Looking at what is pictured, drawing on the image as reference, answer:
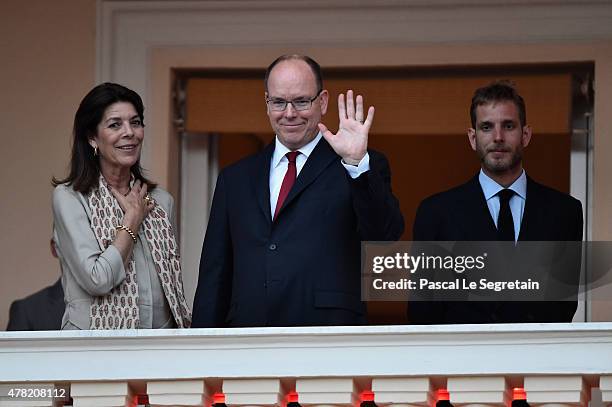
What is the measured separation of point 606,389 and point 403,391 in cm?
66

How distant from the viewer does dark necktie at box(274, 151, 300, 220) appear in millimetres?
6590

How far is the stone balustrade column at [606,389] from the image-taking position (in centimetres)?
593

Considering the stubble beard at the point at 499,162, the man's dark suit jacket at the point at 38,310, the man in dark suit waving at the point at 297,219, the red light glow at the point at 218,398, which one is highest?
the stubble beard at the point at 499,162

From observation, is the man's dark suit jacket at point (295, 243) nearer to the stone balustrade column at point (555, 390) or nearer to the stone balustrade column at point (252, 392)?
the stone balustrade column at point (252, 392)

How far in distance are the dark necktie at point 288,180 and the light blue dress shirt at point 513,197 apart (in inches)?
30.1

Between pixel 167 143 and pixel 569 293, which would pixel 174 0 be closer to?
pixel 167 143

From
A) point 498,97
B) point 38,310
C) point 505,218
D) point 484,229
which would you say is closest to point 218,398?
point 484,229

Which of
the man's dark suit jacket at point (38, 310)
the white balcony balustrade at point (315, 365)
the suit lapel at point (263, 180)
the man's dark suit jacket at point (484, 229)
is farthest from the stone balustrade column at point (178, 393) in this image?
the man's dark suit jacket at point (38, 310)

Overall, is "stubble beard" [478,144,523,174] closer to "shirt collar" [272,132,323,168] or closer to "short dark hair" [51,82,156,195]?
"shirt collar" [272,132,323,168]

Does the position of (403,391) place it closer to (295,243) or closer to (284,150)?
(295,243)

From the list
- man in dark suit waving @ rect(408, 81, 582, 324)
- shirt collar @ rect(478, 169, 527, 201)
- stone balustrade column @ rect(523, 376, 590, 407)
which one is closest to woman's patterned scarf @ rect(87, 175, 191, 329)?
man in dark suit waving @ rect(408, 81, 582, 324)

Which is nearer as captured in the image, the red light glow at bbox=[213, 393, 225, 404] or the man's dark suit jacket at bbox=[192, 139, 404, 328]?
the red light glow at bbox=[213, 393, 225, 404]

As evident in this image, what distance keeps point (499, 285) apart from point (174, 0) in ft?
10.9

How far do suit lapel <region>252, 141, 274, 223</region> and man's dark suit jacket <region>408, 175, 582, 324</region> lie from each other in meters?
0.60
